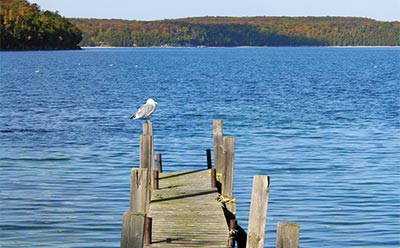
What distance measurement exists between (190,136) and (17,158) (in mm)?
6113

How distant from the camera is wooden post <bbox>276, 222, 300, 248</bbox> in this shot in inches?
286

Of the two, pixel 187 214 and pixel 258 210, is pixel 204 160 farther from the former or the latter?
pixel 258 210

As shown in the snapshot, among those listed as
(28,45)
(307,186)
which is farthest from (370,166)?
(28,45)

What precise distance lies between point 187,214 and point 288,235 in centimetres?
494

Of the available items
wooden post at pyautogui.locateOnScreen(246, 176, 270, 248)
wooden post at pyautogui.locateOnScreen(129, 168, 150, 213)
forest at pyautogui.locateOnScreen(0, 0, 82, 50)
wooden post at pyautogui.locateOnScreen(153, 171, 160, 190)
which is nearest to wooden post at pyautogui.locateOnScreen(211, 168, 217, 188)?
wooden post at pyautogui.locateOnScreen(153, 171, 160, 190)

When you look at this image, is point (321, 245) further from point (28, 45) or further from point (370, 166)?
point (28, 45)

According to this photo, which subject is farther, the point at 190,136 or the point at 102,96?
the point at 102,96

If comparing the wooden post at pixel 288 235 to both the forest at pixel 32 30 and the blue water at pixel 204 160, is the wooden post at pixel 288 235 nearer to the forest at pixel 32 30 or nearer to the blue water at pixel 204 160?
the blue water at pixel 204 160

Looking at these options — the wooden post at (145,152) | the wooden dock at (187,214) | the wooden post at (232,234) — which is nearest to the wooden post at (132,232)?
the wooden dock at (187,214)

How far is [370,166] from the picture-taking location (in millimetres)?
20172

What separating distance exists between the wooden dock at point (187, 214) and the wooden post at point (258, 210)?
1688mm

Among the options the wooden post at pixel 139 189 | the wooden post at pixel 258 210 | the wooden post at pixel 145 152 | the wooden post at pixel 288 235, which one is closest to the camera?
the wooden post at pixel 288 235

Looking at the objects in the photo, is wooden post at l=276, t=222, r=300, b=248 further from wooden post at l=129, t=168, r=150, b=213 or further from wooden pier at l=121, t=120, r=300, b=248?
wooden post at l=129, t=168, r=150, b=213

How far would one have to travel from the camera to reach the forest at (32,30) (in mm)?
161750
